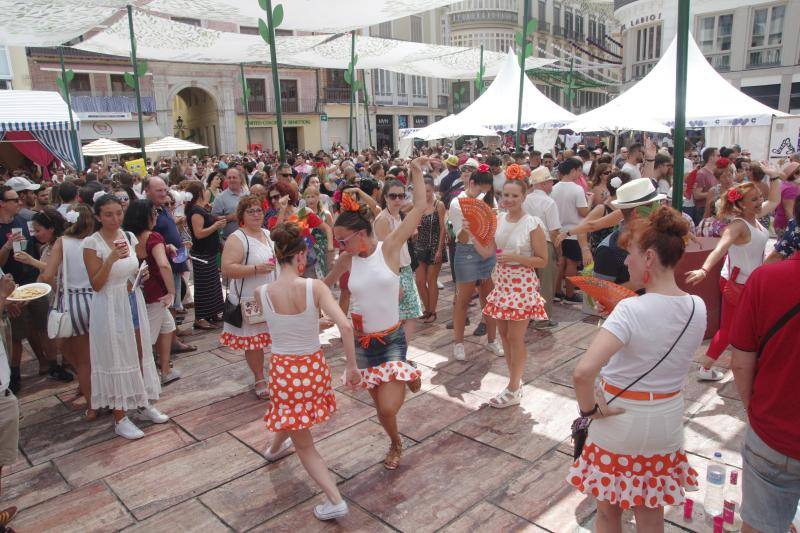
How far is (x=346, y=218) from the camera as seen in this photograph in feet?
10.5

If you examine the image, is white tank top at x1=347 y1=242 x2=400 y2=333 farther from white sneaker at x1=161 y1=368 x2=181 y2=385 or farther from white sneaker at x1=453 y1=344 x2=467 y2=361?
white sneaker at x1=161 y1=368 x2=181 y2=385

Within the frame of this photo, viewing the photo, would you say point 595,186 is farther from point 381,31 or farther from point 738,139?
point 381,31

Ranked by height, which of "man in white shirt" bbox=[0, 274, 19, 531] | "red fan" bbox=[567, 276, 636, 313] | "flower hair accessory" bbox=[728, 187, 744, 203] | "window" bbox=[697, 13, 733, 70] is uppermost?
"window" bbox=[697, 13, 733, 70]

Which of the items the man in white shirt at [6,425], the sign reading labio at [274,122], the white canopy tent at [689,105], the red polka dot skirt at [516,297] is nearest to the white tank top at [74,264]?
the man in white shirt at [6,425]

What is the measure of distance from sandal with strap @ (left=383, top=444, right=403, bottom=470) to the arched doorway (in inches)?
1202

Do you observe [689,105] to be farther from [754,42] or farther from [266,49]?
[754,42]

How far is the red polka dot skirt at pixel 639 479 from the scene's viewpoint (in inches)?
81.3

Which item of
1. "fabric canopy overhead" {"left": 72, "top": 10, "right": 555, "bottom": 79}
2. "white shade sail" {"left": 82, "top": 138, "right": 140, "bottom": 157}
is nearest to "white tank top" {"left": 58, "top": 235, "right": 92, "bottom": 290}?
"fabric canopy overhead" {"left": 72, "top": 10, "right": 555, "bottom": 79}

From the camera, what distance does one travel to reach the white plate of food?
141 inches

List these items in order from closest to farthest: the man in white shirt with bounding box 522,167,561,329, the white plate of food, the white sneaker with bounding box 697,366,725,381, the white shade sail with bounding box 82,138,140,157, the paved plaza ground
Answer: the paved plaza ground → the white plate of food → the white sneaker with bounding box 697,366,725,381 → the man in white shirt with bounding box 522,167,561,329 → the white shade sail with bounding box 82,138,140,157

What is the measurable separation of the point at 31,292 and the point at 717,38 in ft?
98.0

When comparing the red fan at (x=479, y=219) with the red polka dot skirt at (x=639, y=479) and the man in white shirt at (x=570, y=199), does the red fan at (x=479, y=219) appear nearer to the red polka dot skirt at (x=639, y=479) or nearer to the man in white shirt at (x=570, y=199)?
the man in white shirt at (x=570, y=199)

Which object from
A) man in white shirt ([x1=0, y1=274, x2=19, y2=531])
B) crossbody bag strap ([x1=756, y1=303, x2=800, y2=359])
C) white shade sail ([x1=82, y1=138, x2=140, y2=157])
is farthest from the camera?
white shade sail ([x1=82, y1=138, x2=140, y2=157])

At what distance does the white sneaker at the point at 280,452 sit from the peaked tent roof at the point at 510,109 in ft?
32.9
